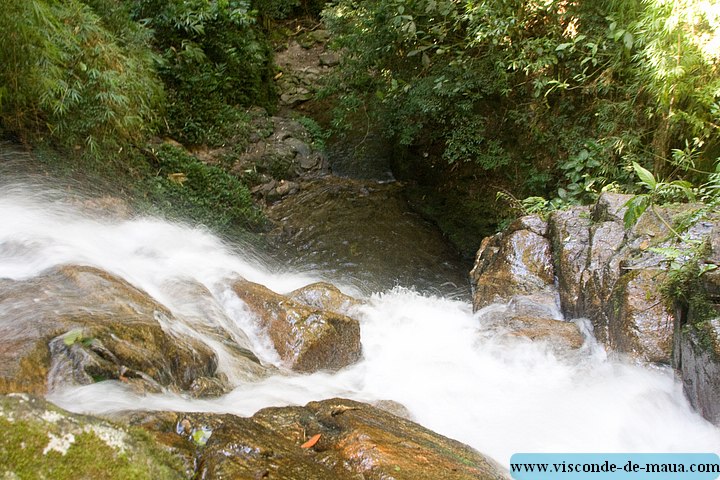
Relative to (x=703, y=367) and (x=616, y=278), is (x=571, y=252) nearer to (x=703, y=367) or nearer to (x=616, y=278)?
(x=616, y=278)

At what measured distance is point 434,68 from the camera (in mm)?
8156

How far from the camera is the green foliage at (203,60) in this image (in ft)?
29.1

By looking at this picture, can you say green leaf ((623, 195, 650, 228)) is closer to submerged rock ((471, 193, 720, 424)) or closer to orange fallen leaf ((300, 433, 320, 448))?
submerged rock ((471, 193, 720, 424))

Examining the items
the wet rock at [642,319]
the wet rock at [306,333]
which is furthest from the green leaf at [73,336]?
the wet rock at [642,319]

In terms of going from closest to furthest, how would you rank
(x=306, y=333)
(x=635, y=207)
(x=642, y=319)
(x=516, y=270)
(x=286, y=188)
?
(x=635, y=207) → (x=642, y=319) → (x=306, y=333) → (x=516, y=270) → (x=286, y=188)

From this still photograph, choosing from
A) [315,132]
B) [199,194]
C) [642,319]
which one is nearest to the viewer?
[642,319]

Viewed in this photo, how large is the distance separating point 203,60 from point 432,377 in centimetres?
733

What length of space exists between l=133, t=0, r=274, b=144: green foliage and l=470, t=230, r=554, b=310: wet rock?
553 cm

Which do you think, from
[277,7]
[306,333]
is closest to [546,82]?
[306,333]

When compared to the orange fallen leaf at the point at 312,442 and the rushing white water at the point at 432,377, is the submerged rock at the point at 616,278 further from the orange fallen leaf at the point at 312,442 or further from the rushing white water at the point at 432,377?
the orange fallen leaf at the point at 312,442

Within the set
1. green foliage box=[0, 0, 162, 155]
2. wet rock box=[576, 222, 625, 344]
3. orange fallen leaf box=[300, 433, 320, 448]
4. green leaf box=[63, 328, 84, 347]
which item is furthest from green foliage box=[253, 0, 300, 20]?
orange fallen leaf box=[300, 433, 320, 448]

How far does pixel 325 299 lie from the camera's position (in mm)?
5477

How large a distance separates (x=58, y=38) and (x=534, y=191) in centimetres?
645

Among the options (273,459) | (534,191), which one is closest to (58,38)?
(273,459)
